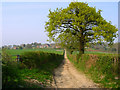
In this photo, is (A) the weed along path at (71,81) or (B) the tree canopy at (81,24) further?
(B) the tree canopy at (81,24)

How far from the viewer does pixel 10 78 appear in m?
5.68

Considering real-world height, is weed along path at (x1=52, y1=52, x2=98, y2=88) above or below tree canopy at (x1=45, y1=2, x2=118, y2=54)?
below

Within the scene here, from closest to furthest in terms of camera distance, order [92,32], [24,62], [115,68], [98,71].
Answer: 1. [115,68]
2. [98,71]
3. [24,62]
4. [92,32]

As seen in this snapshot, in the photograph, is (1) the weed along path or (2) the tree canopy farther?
(2) the tree canopy

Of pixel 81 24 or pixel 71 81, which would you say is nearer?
pixel 71 81

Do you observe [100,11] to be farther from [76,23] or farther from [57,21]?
[57,21]

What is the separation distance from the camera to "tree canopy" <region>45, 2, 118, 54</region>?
2134 centimetres

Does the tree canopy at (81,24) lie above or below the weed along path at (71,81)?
above

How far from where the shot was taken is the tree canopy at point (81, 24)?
21344 mm

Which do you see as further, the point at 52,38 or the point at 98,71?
the point at 52,38

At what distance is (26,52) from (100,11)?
14147mm

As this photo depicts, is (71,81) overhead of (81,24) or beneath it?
beneath

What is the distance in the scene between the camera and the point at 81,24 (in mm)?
22281

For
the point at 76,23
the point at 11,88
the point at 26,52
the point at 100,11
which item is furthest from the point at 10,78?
the point at 100,11
